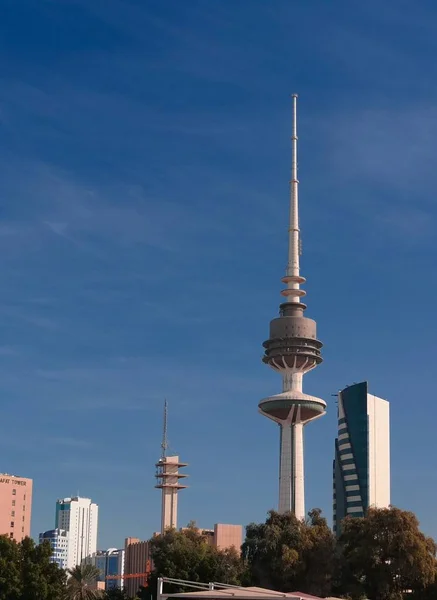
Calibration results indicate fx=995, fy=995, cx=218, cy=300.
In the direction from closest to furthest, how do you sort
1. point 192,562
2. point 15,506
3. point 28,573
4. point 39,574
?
point 39,574
point 28,573
point 192,562
point 15,506

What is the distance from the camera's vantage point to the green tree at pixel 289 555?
316 ft

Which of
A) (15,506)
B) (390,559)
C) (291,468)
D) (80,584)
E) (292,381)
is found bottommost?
(80,584)

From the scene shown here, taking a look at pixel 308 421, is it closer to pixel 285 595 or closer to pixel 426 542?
pixel 426 542

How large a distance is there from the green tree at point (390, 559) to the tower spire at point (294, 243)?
310 feet

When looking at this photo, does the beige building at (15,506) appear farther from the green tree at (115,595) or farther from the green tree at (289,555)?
the green tree at (289,555)

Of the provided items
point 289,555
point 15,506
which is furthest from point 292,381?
point 289,555

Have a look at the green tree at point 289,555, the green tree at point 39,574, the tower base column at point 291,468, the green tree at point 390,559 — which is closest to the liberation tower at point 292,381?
the tower base column at point 291,468

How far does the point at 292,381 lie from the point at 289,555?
91.9m

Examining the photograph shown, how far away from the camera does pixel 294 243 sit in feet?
633

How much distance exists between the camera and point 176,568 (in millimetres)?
105875

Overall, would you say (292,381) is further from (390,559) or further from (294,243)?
(390,559)

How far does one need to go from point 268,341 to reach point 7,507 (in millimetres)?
56097

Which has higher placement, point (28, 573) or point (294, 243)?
point (294, 243)

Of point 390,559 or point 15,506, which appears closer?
point 390,559
